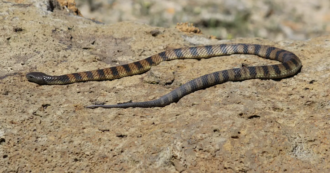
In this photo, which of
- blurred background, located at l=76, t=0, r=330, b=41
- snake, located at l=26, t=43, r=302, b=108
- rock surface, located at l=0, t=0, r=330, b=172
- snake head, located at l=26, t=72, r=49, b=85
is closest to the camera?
rock surface, located at l=0, t=0, r=330, b=172

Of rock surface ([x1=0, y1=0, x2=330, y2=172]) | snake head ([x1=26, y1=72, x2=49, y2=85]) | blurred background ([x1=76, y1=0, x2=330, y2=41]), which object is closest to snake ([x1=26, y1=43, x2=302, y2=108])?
snake head ([x1=26, y1=72, x2=49, y2=85])

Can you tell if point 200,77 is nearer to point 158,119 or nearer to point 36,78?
point 158,119

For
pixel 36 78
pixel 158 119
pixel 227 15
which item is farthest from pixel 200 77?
pixel 227 15

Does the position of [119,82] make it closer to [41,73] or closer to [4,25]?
[41,73]

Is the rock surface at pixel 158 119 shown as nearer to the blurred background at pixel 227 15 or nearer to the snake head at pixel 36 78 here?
the snake head at pixel 36 78

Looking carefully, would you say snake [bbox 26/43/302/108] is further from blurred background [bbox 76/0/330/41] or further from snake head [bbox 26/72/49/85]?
blurred background [bbox 76/0/330/41]

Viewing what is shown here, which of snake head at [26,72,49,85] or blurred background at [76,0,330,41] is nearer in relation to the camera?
snake head at [26,72,49,85]
